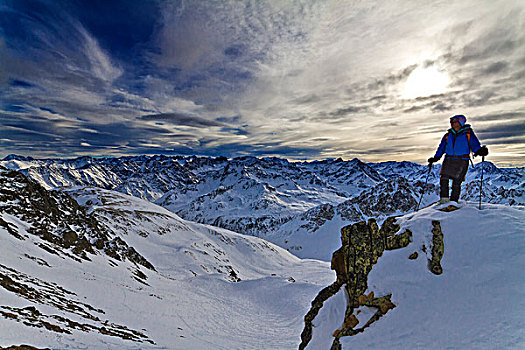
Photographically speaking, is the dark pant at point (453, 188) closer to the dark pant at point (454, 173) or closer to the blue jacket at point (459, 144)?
the dark pant at point (454, 173)

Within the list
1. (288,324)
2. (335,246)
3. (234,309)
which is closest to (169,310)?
(234,309)

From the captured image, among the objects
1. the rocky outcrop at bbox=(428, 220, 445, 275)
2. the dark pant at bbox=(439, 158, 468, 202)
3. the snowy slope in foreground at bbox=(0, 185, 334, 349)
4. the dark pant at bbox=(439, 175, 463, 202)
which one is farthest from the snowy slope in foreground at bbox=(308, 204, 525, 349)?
the snowy slope in foreground at bbox=(0, 185, 334, 349)

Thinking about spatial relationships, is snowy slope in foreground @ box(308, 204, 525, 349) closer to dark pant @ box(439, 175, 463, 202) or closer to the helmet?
dark pant @ box(439, 175, 463, 202)

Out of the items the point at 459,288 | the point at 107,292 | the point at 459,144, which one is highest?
the point at 459,144

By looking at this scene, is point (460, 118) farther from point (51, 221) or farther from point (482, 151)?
point (51, 221)

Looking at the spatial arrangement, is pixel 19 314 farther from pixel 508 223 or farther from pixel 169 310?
pixel 508 223

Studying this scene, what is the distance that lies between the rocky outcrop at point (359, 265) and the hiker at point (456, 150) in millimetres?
3804

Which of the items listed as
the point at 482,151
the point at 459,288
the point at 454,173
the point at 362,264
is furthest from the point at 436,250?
the point at 482,151

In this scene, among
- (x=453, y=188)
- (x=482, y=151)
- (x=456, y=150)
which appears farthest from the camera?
(x=453, y=188)

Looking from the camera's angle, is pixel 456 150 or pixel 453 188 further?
pixel 453 188

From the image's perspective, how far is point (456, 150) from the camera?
12.3m

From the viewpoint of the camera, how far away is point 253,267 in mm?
73125

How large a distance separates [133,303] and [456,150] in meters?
25.7

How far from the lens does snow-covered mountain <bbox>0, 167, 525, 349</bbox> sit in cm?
753
